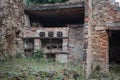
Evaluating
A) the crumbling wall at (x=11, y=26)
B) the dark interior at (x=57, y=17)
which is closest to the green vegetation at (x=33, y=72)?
the crumbling wall at (x=11, y=26)

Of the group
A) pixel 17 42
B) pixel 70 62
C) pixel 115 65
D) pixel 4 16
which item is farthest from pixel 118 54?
pixel 4 16

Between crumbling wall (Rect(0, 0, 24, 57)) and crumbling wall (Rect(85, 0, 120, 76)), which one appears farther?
crumbling wall (Rect(85, 0, 120, 76))

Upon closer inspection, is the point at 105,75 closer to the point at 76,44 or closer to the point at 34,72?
the point at 76,44

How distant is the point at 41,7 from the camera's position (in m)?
13.3

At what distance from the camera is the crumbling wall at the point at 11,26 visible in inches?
447

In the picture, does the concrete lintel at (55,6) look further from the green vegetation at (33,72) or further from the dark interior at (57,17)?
the green vegetation at (33,72)

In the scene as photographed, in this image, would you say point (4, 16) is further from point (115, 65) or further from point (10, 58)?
point (115, 65)

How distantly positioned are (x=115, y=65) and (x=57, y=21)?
12.2 feet

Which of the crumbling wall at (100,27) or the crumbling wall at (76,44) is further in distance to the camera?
the crumbling wall at (76,44)

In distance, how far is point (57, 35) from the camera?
509 inches

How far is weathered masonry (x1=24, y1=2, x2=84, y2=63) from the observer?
12672mm

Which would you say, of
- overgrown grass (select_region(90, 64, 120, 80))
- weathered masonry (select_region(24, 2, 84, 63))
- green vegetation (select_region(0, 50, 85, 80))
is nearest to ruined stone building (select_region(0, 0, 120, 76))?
weathered masonry (select_region(24, 2, 84, 63))

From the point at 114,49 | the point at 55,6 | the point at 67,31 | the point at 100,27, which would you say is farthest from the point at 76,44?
the point at 114,49

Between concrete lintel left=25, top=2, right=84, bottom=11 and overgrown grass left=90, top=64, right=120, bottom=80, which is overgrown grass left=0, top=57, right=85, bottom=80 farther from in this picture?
concrete lintel left=25, top=2, right=84, bottom=11
